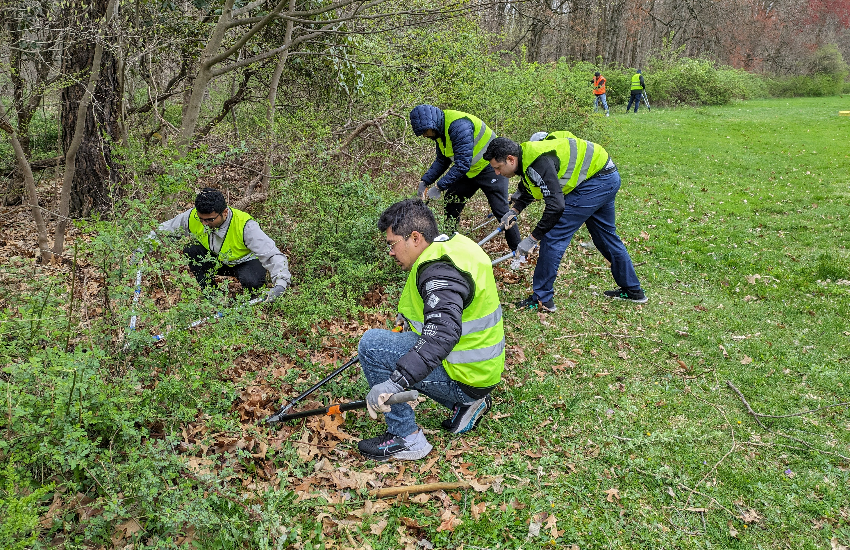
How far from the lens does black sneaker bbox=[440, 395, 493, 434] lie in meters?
3.76

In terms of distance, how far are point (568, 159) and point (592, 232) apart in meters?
1.00

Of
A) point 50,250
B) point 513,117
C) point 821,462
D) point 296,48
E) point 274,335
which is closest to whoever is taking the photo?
point 821,462

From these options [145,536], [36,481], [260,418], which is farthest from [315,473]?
[36,481]

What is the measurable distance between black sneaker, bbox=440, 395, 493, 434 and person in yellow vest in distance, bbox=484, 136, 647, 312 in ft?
7.38

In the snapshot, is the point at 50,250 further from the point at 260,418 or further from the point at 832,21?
the point at 832,21

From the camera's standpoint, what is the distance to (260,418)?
3889 mm

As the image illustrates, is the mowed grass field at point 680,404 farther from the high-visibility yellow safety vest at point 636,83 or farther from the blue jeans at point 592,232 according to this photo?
the high-visibility yellow safety vest at point 636,83

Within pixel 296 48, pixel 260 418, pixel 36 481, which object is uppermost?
pixel 296 48

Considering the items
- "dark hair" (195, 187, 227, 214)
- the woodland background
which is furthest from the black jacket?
"dark hair" (195, 187, 227, 214)

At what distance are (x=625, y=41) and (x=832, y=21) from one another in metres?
20.2

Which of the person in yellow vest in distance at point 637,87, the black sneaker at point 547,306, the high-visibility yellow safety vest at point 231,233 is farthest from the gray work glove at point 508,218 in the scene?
the person in yellow vest in distance at point 637,87

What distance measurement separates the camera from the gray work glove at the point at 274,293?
187 inches

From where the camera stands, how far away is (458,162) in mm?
6340

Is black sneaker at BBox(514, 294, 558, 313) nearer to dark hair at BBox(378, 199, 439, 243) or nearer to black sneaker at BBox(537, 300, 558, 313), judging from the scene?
black sneaker at BBox(537, 300, 558, 313)
